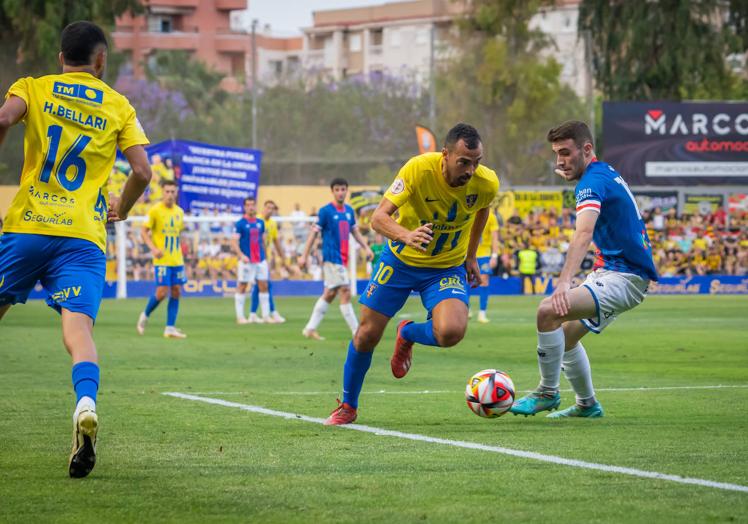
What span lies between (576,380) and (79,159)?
14.3ft

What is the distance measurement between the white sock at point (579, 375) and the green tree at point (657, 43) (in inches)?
1588

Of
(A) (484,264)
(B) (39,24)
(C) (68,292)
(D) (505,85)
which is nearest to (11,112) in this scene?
(C) (68,292)

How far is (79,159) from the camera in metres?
7.28

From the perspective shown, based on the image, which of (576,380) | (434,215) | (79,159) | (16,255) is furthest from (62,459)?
(576,380)

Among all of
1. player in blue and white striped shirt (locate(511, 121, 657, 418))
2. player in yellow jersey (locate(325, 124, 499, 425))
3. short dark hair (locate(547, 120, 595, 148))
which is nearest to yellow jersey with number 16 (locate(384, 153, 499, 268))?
player in yellow jersey (locate(325, 124, 499, 425))

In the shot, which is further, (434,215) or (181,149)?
(181,149)

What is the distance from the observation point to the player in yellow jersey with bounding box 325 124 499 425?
923 cm

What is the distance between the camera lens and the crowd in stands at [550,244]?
37562 millimetres

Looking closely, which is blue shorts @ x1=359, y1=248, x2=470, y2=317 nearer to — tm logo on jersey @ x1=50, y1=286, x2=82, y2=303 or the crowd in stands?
tm logo on jersey @ x1=50, y1=286, x2=82, y2=303

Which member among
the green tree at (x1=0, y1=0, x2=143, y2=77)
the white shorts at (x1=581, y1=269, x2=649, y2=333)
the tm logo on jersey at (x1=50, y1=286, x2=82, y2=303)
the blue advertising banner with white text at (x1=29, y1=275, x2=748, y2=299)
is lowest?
the blue advertising banner with white text at (x1=29, y1=275, x2=748, y2=299)

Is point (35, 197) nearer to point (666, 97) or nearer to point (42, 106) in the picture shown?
point (42, 106)

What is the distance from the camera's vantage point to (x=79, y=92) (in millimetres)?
7305

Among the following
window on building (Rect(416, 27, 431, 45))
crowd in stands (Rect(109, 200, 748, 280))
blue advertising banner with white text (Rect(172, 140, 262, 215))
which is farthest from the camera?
window on building (Rect(416, 27, 431, 45))

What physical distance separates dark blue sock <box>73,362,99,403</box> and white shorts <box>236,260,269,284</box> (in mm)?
19137
